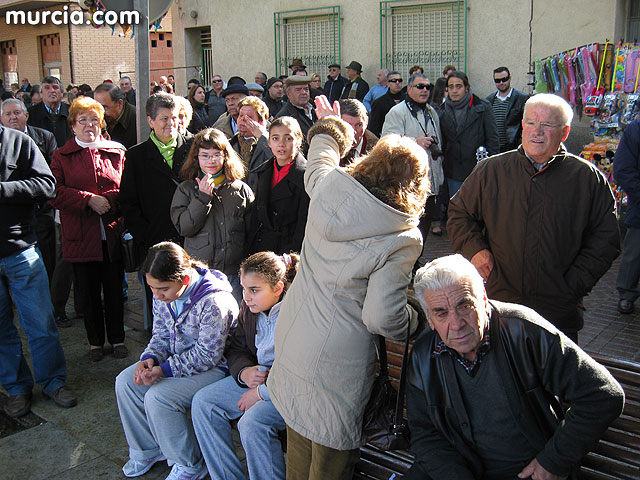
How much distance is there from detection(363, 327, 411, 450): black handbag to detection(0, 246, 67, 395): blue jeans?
9.26 feet

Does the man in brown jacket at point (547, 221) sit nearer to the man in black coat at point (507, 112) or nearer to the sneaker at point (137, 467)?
the sneaker at point (137, 467)

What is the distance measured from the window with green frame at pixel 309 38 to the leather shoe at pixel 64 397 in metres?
10.2

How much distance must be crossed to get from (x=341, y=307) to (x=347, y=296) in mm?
51

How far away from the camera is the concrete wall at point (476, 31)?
33.7ft

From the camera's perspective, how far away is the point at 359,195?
258cm

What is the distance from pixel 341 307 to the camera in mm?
2660

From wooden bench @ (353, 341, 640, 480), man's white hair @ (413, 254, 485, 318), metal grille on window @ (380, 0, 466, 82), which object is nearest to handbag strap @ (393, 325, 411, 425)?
man's white hair @ (413, 254, 485, 318)

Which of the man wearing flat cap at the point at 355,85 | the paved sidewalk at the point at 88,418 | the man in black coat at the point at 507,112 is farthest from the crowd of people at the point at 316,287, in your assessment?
the man wearing flat cap at the point at 355,85

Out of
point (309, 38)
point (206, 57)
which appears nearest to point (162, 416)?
point (309, 38)

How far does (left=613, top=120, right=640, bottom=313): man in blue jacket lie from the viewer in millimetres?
5727

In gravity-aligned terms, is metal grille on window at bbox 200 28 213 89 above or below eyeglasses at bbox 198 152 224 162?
above

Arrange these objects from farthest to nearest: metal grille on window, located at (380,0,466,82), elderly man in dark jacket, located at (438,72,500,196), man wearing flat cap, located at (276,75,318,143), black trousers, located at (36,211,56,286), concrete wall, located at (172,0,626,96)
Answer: metal grille on window, located at (380,0,466,82) → concrete wall, located at (172,0,626,96) → elderly man in dark jacket, located at (438,72,500,196) → man wearing flat cap, located at (276,75,318,143) → black trousers, located at (36,211,56,286)

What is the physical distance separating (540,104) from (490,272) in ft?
2.85

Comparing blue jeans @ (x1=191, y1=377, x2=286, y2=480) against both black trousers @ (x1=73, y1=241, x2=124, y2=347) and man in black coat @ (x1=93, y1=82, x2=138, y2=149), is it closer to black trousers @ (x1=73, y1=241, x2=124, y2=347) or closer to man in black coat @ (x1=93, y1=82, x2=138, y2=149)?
black trousers @ (x1=73, y1=241, x2=124, y2=347)
